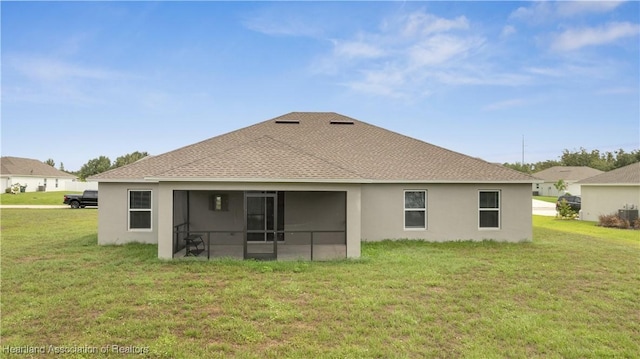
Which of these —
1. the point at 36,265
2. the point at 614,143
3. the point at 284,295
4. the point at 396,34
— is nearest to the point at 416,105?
the point at 396,34

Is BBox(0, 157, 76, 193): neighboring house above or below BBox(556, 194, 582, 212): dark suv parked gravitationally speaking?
above

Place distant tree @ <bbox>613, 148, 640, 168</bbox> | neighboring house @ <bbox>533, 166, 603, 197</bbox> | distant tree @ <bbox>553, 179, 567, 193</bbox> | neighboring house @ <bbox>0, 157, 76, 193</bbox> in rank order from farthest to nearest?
distant tree @ <bbox>613, 148, 640, 168</bbox> → neighboring house @ <bbox>533, 166, 603, 197</bbox> → distant tree @ <bbox>553, 179, 567, 193</bbox> → neighboring house @ <bbox>0, 157, 76, 193</bbox>

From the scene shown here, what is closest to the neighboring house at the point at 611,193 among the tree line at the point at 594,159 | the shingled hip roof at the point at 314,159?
the shingled hip roof at the point at 314,159

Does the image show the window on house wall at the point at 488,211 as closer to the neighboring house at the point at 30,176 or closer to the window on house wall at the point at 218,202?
the window on house wall at the point at 218,202

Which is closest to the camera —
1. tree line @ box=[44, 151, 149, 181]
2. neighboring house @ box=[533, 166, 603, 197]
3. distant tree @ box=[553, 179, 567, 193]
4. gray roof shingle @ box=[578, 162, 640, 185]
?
gray roof shingle @ box=[578, 162, 640, 185]

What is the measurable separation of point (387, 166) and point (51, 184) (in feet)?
204

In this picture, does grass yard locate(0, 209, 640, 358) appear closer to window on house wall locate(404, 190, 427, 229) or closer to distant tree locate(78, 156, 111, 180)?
window on house wall locate(404, 190, 427, 229)

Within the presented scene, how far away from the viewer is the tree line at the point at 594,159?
70.4 meters

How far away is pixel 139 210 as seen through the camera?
13.6m

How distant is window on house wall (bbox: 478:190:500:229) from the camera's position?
47.7 ft

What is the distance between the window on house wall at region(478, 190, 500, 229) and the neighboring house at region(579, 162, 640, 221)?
14409mm

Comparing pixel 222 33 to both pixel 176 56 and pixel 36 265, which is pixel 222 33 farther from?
pixel 36 265

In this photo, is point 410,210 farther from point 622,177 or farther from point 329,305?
point 622,177

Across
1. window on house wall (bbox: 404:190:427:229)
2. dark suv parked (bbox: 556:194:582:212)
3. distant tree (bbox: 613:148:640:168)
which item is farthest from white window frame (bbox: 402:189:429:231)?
distant tree (bbox: 613:148:640:168)
